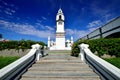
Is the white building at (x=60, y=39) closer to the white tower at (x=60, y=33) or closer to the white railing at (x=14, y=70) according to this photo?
the white tower at (x=60, y=33)

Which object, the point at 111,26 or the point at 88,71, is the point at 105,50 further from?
the point at 111,26

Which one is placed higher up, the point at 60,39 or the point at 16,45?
the point at 60,39

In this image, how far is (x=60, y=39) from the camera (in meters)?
22.4

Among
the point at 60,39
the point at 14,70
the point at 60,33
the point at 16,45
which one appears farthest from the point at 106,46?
the point at 60,33

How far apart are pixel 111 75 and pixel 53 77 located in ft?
6.87

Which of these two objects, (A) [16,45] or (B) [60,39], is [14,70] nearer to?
(A) [16,45]

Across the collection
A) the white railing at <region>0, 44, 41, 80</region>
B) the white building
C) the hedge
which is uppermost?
the white building

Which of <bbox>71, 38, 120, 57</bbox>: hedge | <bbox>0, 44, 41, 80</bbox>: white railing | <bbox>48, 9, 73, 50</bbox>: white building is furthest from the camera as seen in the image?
<bbox>48, 9, 73, 50</bbox>: white building

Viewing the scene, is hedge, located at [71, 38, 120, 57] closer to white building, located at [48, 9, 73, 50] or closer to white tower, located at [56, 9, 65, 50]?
white building, located at [48, 9, 73, 50]

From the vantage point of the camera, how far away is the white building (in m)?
22.3

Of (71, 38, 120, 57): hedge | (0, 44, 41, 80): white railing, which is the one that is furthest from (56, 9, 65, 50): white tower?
(0, 44, 41, 80): white railing

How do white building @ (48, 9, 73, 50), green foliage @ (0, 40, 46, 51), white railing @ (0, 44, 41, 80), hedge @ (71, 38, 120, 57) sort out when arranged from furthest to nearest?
white building @ (48, 9, 73, 50)
green foliage @ (0, 40, 46, 51)
hedge @ (71, 38, 120, 57)
white railing @ (0, 44, 41, 80)

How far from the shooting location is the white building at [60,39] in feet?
73.3

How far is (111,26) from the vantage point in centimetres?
1400
